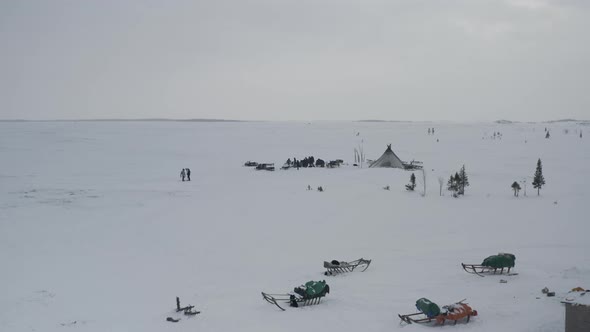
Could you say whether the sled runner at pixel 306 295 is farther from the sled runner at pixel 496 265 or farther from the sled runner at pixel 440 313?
the sled runner at pixel 496 265

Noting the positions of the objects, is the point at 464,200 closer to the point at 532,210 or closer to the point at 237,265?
the point at 532,210

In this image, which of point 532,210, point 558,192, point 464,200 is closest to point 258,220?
point 464,200

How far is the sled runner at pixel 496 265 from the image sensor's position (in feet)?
47.0

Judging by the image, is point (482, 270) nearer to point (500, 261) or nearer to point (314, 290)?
point (500, 261)

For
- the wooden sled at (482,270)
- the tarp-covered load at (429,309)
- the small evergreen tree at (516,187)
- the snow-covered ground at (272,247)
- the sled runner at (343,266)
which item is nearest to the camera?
the tarp-covered load at (429,309)

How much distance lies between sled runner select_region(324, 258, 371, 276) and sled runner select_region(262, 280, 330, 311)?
206cm

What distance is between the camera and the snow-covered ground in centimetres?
1245

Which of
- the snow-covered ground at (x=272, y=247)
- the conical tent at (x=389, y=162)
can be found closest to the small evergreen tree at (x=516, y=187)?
the snow-covered ground at (x=272, y=247)

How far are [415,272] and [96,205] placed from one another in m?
16.9

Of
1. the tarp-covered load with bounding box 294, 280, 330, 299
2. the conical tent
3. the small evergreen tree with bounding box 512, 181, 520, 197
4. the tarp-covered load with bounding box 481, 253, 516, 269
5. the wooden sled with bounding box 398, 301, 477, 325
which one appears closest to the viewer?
the wooden sled with bounding box 398, 301, 477, 325

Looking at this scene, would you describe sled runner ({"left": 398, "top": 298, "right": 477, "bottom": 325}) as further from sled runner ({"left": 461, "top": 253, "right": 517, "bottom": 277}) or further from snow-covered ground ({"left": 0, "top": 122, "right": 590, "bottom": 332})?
sled runner ({"left": 461, "top": 253, "right": 517, "bottom": 277})

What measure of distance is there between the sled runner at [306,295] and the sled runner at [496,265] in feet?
13.9

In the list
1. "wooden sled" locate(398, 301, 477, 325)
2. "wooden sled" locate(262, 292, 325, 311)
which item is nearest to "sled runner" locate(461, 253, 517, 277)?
"wooden sled" locate(398, 301, 477, 325)

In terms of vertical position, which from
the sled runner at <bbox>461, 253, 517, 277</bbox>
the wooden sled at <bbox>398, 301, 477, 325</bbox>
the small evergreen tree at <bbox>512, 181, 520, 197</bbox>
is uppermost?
the small evergreen tree at <bbox>512, 181, 520, 197</bbox>
